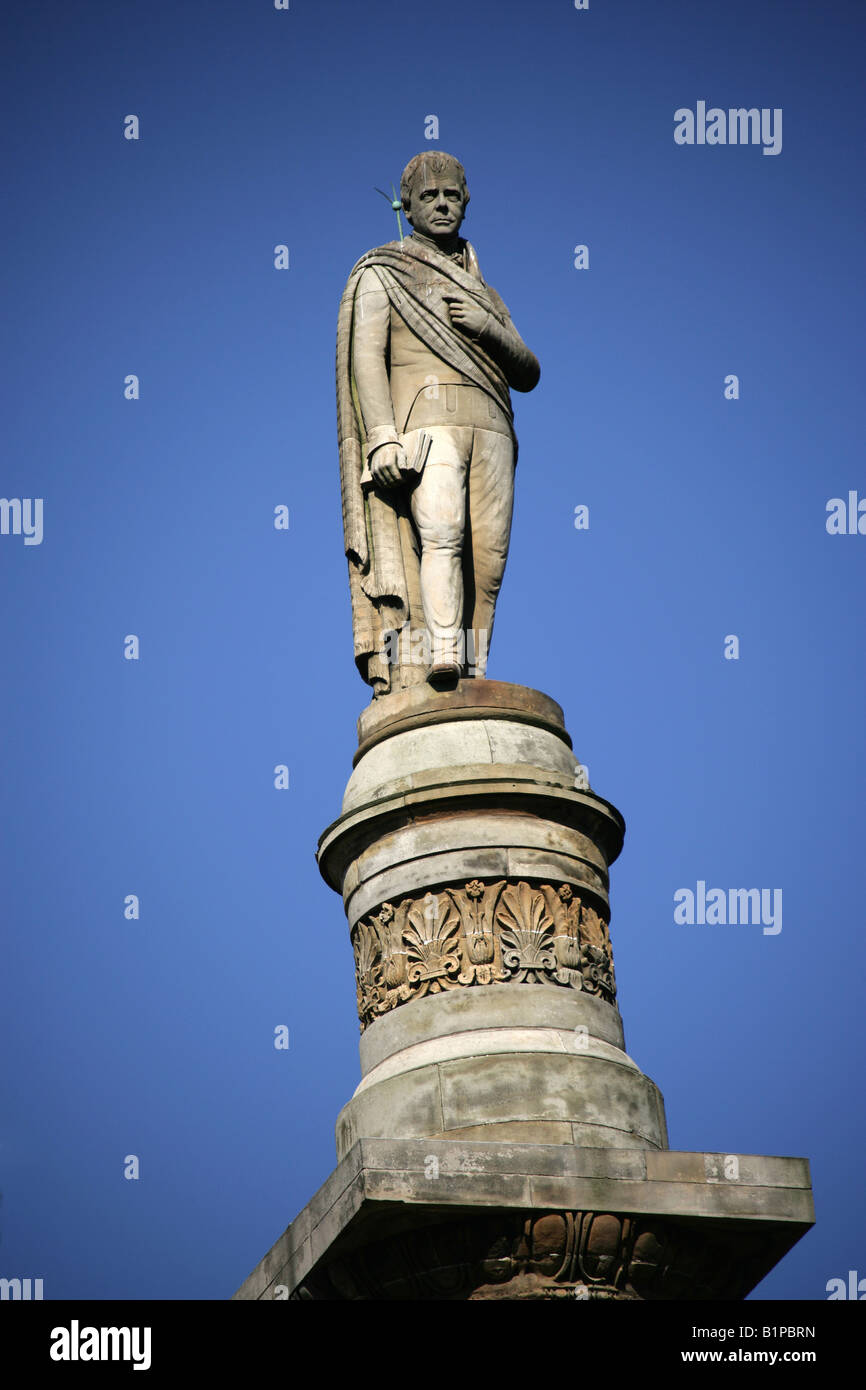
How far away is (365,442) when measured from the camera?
57.8ft

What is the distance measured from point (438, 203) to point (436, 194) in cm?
9

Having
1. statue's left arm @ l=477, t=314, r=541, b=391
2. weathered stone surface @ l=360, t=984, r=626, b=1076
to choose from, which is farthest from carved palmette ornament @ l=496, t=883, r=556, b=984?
statue's left arm @ l=477, t=314, r=541, b=391

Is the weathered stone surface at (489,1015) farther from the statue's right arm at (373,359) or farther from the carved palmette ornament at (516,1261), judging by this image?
the statue's right arm at (373,359)

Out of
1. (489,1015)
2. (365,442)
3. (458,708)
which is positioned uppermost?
(365,442)

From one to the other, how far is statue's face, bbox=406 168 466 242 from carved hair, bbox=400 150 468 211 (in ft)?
0.12

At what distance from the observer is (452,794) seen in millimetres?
15133

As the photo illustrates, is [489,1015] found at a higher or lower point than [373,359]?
lower

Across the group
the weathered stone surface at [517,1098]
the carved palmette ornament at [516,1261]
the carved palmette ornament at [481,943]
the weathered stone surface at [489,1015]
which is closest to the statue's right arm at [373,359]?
the carved palmette ornament at [481,943]

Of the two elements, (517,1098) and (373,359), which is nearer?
(517,1098)

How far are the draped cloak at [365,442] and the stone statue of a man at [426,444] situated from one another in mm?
12

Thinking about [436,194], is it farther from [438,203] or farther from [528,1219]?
[528,1219]

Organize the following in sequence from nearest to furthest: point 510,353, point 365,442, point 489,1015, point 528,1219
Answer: point 528,1219
point 489,1015
point 365,442
point 510,353

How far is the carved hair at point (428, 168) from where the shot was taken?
18.2m

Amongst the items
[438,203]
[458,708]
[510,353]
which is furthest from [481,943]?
[438,203]
